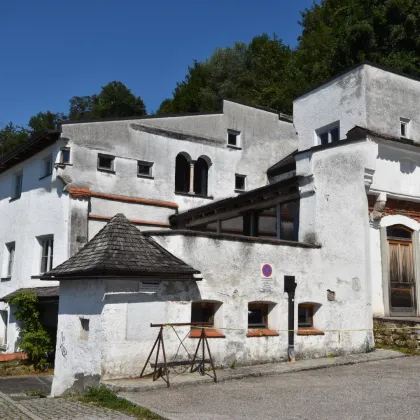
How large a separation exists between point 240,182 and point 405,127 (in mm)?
8763

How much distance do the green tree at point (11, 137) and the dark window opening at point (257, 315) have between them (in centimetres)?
4144

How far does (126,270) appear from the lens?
1130 centimetres

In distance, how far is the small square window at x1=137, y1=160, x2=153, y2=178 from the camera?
72.7ft

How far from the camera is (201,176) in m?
24.7

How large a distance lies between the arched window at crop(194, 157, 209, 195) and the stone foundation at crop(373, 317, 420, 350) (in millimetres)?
10843

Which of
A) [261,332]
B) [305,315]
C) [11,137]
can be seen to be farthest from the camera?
[11,137]

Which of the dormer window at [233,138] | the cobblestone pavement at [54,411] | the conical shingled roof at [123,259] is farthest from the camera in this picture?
the dormer window at [233,138]

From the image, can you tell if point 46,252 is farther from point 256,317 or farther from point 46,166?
point 256,317

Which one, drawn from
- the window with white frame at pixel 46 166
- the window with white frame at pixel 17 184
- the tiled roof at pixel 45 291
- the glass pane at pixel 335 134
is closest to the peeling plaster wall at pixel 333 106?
the glass pane at pixel 335 134

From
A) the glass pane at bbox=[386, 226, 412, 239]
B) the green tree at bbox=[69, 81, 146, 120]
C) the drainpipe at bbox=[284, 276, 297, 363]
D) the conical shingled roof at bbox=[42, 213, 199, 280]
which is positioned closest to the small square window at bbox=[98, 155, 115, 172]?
the conical shingled roof at bbox=[42, 213, 199, 280]

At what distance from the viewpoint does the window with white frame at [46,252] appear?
21.2 metres

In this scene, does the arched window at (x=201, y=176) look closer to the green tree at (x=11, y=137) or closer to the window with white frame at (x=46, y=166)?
the window with white frame at (x=46, y=166)

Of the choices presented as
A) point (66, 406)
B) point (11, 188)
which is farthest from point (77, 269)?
point (11, 188)

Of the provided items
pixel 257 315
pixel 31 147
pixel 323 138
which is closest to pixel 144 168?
pixel 31 147
